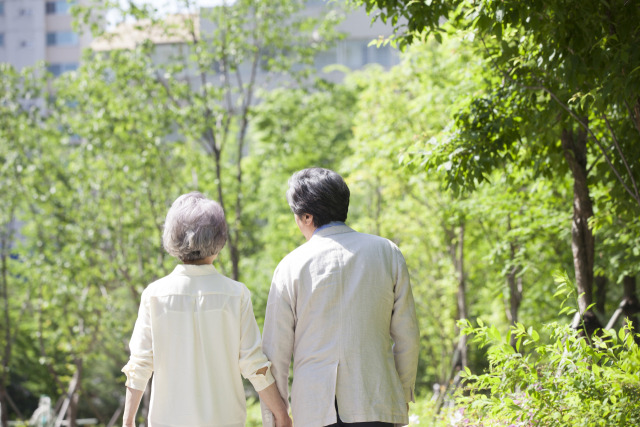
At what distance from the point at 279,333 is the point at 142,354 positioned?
62cm

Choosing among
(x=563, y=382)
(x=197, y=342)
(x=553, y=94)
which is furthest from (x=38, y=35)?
(x=563, y=382)

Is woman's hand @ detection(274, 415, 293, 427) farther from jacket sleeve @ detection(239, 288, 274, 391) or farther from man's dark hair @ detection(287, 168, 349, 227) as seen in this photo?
man's dark hair @ detection(287, 168, 349, 227)

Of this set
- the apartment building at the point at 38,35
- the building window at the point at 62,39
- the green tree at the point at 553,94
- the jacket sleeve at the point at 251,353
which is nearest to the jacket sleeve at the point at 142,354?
the jacket sleeve at the point at 251,353

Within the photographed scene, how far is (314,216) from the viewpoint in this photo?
3342mm

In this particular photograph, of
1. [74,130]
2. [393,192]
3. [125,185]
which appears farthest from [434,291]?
[74,130]

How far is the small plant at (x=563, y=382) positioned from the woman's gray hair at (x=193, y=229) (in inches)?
51.2

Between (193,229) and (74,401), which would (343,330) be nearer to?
(193,229)

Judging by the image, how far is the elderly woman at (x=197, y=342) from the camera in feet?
10.4

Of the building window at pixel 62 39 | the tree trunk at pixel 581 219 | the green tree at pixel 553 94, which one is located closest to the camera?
the green tree at pixel 553 94

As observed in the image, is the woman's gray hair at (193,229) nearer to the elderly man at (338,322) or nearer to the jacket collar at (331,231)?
the elderly man at (338,322)

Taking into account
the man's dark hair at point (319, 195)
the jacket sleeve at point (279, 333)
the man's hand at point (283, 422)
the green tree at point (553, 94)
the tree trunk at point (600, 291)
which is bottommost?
the tree trunk at point (600, 291)

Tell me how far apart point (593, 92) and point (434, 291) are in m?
13.9

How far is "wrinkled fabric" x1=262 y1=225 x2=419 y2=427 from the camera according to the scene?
3094 millimetres

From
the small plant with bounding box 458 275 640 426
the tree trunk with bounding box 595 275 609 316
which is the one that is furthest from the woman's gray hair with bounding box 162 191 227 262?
the tree trunk with bounding box 595 275 609 316
